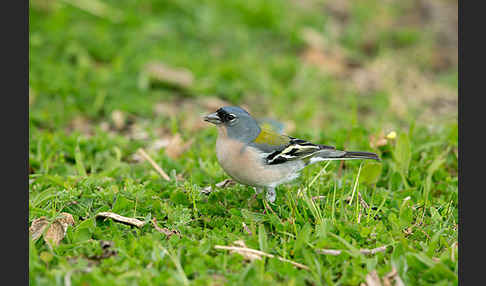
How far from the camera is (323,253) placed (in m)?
4.30

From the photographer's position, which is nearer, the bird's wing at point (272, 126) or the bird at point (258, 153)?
the bird at point (258, 153)

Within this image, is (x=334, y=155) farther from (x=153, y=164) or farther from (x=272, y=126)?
(x=153, y=164)

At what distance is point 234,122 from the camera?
208 inches

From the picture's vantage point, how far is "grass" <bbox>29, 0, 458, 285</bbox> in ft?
13.8

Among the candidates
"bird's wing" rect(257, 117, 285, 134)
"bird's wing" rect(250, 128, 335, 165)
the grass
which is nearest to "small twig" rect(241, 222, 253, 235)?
the grass

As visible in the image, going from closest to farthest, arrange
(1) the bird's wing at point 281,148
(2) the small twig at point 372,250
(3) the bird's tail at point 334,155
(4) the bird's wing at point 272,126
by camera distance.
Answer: (2) the small twig at point 372,250
(1) the bird's wing at point 281,148
(3) the bird's tail at point 334,155
(4) the bird's wing at point 272,126

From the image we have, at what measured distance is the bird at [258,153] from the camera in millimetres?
5047

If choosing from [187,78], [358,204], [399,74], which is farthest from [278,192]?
[399,74]

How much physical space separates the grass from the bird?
Answer: 24 centimetres

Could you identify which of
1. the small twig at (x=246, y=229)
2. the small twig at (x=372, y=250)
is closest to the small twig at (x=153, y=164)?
the small twig at (x=246, y=229)

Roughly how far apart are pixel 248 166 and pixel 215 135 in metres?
2.41

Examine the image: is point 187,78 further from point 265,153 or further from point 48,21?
point 265,153

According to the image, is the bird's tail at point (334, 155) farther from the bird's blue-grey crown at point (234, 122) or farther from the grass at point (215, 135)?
the bird's blue-grey crown at point (234, 122)

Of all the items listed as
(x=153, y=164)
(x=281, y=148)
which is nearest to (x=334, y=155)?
(x=281, y=148)
